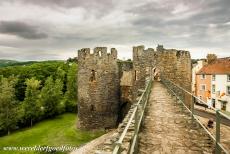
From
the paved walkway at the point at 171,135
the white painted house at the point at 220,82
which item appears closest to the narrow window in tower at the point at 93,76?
the paved walkway at the point at 171,135

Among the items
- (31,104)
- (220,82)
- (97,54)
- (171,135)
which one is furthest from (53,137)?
(220,82)

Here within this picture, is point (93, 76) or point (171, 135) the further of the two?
point (93, 76)

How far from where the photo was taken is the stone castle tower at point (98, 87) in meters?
24.0

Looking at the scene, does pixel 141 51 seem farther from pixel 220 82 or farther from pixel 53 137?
pixel 220 82

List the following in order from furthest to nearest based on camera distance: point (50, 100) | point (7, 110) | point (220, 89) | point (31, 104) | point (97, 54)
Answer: point (50, 100) → point (31, 104) → point (220, 89) → point (7, 110) → point (97, 54)

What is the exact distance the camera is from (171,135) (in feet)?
23.9

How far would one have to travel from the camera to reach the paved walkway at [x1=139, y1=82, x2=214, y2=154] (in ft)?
20.6

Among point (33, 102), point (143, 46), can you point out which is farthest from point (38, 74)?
point (143, 46)

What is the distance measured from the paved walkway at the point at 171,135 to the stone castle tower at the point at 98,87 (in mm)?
13871

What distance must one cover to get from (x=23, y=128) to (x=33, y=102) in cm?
358

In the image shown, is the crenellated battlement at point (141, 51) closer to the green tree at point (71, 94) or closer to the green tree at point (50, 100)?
the green tree at point (50, 100)

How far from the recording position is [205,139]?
7172 millimetres

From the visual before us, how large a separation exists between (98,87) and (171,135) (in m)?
17.0

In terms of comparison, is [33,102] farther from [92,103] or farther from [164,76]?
[164,76]
